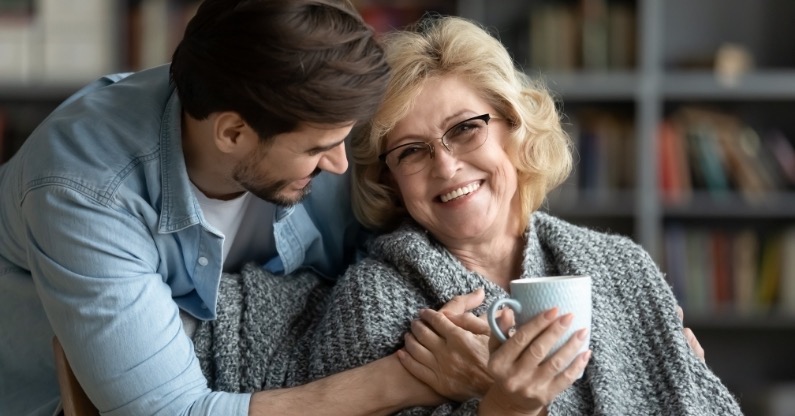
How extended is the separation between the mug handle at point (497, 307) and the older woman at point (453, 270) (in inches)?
5.1

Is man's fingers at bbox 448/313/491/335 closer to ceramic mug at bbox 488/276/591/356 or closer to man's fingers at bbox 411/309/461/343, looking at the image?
man's fingers at bbox 411/309/461/343

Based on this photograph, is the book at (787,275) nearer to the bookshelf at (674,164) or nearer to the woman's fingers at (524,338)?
the bookshelf at (674,164)

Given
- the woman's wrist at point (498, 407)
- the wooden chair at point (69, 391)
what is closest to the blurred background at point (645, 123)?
the woman's wrist at point (498, 407)

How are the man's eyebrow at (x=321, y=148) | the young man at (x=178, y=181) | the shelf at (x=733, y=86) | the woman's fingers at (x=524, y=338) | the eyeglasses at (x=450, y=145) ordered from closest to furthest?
the woman's fingers at (x=524, y=338), the young man at (x=178, y=181), the man's eyebrow at (x=321, y=148), the eyeglasses at (x=450, y=145), the shelf at (x=733, y=86)

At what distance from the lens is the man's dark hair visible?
1.45 meters

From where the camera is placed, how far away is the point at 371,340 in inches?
64.2

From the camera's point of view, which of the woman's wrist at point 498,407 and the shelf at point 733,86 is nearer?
the woman's wrist at point 498,407

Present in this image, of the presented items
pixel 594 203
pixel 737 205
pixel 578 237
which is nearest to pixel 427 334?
pixel 578 237

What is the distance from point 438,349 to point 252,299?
335mm

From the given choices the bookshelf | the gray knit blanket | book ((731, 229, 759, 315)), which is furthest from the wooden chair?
book ((731, 229, 759, 315))

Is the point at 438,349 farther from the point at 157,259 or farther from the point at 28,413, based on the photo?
the point at 28,413

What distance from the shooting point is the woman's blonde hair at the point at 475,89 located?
1.74 m

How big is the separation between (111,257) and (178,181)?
166mm

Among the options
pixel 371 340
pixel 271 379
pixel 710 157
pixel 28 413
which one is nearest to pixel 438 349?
pixel 371 340
